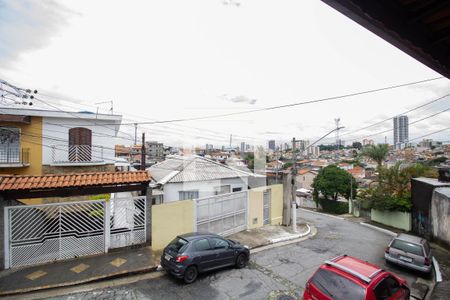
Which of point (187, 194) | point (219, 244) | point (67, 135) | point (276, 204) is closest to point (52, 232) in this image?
point (219, 244)

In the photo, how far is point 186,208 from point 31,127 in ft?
41.9

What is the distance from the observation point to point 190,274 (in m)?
8.18

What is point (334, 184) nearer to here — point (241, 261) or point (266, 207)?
point (266, 207)

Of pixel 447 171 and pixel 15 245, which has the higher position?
pixel 447 171

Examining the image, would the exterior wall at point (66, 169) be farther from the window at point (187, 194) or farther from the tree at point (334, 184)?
the tree at point (334, 184)

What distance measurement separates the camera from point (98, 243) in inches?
396

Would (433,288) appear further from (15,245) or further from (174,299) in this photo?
(15,245)

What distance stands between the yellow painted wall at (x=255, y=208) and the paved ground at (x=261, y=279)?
291cm

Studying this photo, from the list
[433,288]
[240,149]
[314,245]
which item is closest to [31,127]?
[314,245]

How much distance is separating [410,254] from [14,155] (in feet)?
71.7

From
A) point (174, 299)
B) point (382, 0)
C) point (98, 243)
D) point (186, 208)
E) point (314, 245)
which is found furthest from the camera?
point (314, 245)

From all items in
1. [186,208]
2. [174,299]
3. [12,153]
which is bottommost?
[174,299]

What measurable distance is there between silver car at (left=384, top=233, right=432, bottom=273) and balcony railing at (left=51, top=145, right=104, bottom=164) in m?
17.7

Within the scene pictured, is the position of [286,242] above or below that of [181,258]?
below
